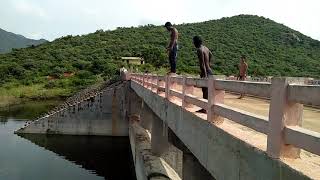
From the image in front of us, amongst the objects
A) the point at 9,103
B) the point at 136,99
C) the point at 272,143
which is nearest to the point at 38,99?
the point at 9,103

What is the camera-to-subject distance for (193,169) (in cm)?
1099

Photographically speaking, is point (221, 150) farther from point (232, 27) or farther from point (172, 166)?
point (232, 27)

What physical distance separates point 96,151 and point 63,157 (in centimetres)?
282

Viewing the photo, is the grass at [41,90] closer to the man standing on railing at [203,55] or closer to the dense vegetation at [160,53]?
the dense vegetation at [160,53]

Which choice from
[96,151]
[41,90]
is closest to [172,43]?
[96,151]

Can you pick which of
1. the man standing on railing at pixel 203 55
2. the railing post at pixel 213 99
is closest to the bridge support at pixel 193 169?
the man standing on railing at pixel 203 55

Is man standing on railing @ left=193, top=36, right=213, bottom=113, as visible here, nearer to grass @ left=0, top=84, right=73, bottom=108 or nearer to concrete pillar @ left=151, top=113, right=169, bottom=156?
concrete pillar @ left=151, top=113, right=169, bottom=156

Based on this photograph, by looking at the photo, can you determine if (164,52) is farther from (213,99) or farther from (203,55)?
(213,99)

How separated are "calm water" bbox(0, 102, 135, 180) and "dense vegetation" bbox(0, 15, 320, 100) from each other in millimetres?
31033

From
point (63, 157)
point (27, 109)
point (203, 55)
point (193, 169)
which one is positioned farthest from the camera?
point (27, 109)

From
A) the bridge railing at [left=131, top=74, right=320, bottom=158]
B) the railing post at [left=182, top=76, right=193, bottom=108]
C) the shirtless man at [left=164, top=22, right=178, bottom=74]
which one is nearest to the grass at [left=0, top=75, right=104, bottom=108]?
the shirtless man at [left=164, top=22, right=178, bottom=74]

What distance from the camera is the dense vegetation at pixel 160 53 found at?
7581 centimetres

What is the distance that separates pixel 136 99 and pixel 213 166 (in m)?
32.2

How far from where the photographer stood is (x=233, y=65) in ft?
243
